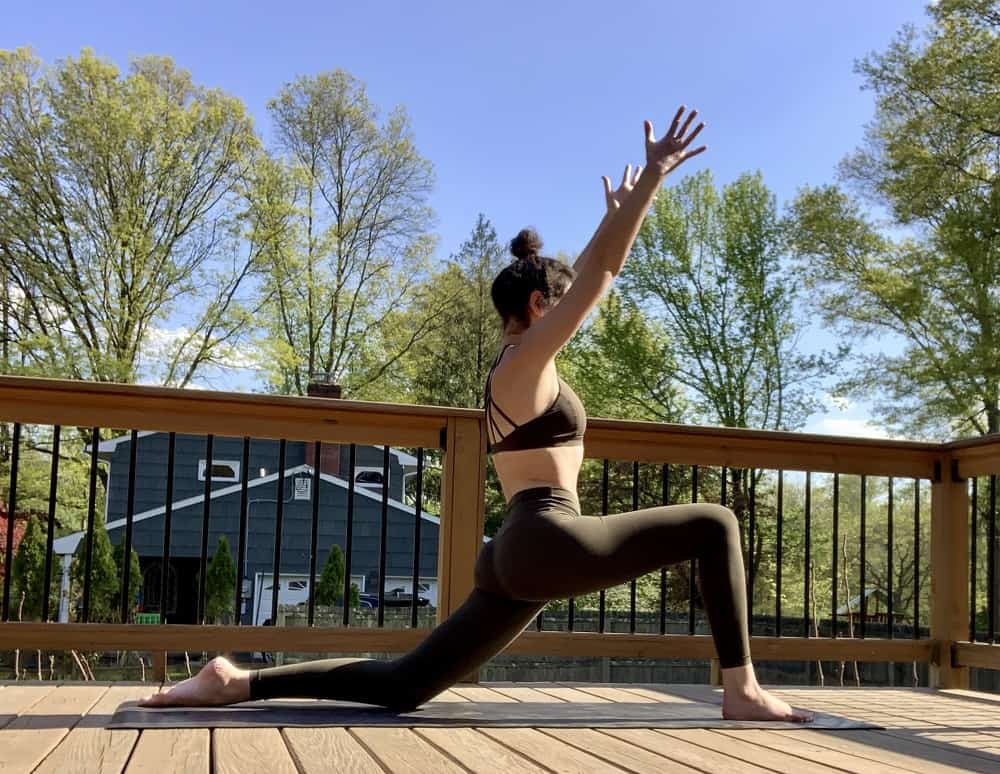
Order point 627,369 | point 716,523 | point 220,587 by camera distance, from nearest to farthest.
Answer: point 716,523
point 220,587
point 627,369

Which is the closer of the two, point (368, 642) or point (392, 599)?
point (368, 642)

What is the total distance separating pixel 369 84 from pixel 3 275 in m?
8.18

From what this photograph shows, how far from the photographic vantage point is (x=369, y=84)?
22.0m

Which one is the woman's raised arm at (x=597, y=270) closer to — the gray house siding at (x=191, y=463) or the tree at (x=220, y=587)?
the tree at (x=220, y=587)

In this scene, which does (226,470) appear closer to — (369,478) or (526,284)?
(369,478)

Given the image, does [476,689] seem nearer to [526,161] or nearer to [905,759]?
[905,759]

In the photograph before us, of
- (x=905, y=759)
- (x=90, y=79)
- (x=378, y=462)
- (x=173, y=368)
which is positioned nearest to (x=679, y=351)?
(x=378, y=462)

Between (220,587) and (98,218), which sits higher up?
(98,218)

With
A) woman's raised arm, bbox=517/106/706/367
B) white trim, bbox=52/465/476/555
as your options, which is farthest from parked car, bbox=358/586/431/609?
woman's raised arm, bbox=517/106/706/367

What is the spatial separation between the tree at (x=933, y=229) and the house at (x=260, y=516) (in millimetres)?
8671

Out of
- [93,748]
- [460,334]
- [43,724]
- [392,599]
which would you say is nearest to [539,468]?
[93,748]

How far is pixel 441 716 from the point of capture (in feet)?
9.00

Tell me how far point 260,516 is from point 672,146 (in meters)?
17.3

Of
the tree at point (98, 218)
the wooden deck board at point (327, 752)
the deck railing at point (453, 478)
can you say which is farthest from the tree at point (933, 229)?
the wooden deck board at point (327, 752)
